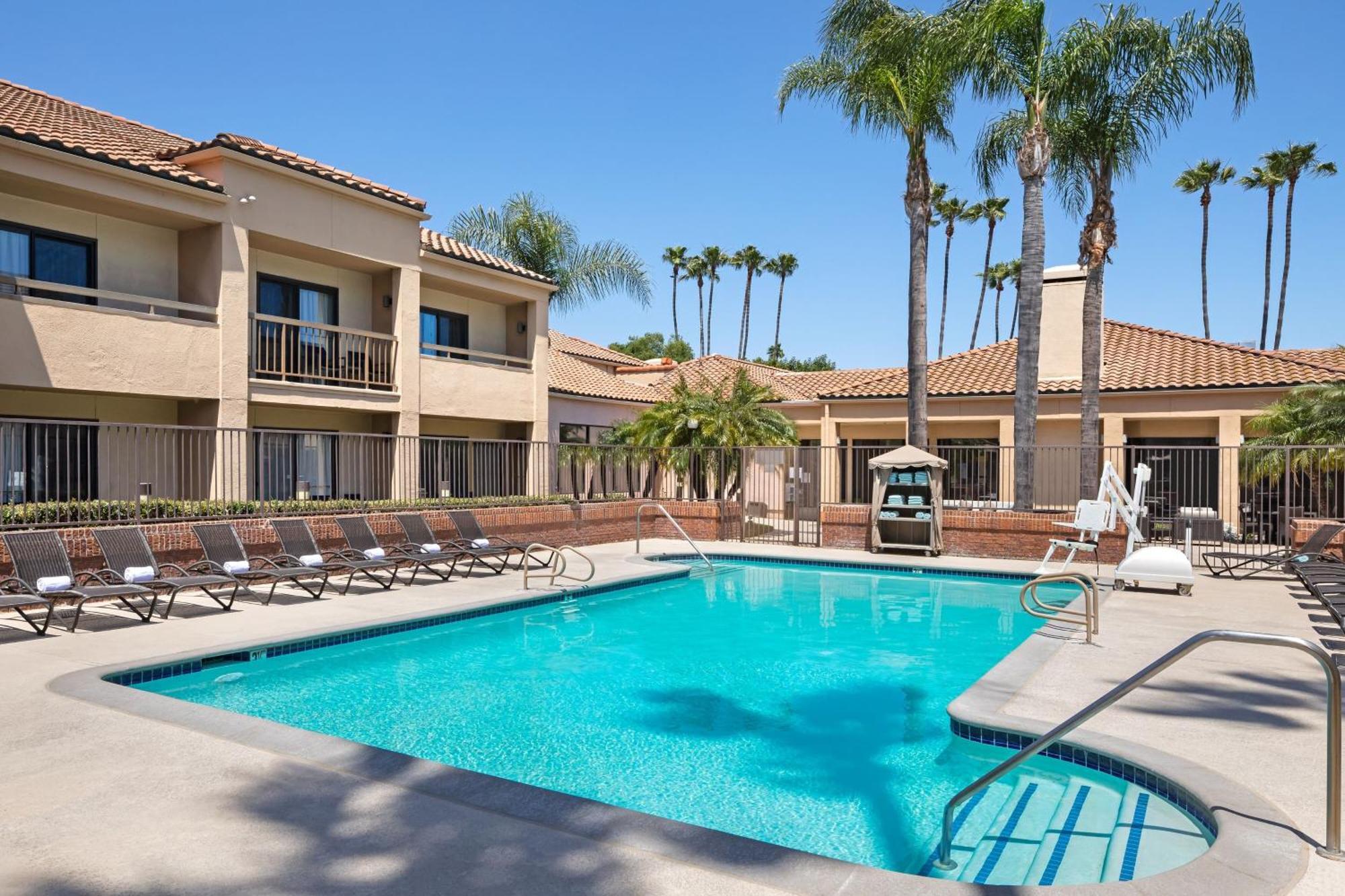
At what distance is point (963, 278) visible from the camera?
64188mm

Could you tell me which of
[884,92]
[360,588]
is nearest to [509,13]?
[884,92]

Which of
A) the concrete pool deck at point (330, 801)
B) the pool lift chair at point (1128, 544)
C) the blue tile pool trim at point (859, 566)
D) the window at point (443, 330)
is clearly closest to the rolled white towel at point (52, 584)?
the concrete pool deck at point (330, 801)

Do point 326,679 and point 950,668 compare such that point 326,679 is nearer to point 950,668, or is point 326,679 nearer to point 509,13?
point 950,668

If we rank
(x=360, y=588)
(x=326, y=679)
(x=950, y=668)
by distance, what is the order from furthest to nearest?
(x=360, y=588) → (x=950, y=668) → (x=326, y=679)

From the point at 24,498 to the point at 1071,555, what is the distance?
16.6 m

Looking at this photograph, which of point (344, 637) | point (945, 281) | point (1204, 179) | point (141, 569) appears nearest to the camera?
point (344, 637)

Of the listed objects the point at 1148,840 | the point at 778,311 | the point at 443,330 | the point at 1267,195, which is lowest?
the point at 1148,840

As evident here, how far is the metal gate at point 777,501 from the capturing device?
2084cm

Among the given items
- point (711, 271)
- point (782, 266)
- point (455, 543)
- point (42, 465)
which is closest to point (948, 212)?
point (782, 266)

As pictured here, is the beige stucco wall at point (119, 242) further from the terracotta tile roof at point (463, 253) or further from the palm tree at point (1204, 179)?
the palm tree at point (1204, 179)

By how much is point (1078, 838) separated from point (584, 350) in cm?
3290

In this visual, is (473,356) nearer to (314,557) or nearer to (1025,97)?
(314,557)

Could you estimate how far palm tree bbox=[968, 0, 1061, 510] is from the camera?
1883cm

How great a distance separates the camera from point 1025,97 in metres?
19.2
